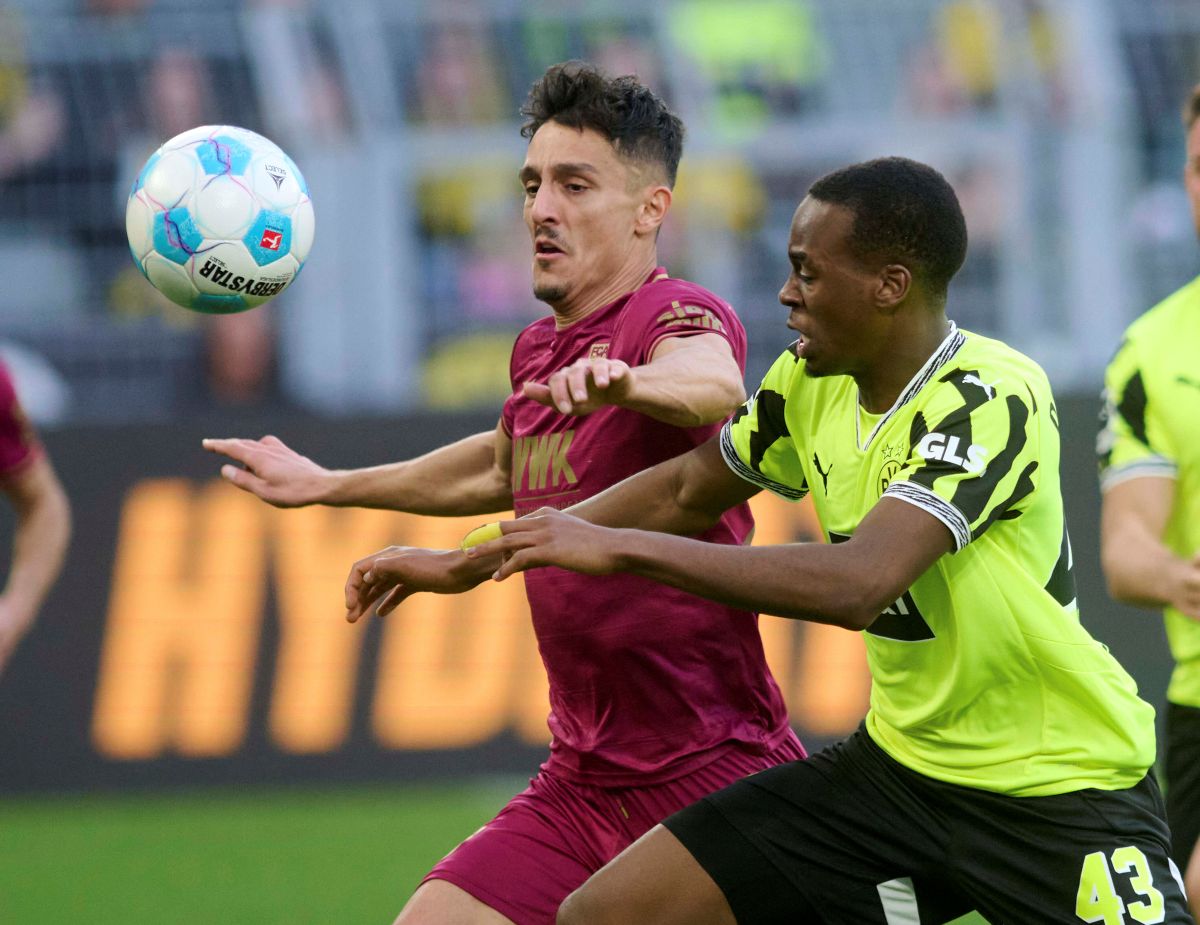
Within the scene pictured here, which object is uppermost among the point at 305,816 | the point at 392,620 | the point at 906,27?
the point at 906,27

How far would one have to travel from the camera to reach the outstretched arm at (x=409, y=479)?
492 cm

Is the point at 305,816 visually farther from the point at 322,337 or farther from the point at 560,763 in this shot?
the point at 560,763

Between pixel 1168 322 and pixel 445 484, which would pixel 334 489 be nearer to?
pixel 445 484

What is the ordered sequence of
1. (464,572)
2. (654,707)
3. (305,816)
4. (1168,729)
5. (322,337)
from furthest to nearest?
(322,337)
(305,816)
(1168,729)
(654,707)
(464,572)

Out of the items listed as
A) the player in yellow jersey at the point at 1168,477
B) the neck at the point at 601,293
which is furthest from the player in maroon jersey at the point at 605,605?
the player in yellow jersey at the point at 1168,477

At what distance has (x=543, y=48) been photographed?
12.0 m

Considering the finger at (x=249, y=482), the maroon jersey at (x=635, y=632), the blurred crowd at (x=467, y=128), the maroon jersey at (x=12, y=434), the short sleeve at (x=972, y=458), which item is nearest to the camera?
the short sleeve at (x=972, y=458)

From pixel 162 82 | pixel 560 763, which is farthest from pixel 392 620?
pixel 560 763

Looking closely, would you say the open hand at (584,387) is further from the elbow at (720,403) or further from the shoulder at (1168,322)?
the shoulder at (1168,322)

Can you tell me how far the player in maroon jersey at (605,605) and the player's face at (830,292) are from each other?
11.7 inches

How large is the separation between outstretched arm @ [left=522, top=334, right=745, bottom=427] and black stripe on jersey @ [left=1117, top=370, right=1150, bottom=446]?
1327 millimetres

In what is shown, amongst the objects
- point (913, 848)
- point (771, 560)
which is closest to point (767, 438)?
point (771, 560)

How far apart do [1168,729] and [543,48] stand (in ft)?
26.8

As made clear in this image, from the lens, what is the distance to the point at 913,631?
13.2 ft
